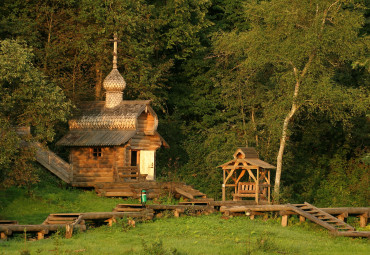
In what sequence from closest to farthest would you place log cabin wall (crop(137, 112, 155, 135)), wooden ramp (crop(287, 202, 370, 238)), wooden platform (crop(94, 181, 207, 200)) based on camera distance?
wooden ramp (crop(287, 202, 370, 238)) < wooden platform (crop(94, 181, 207, 200)) < log cabin wall (crop(137, 112, 155, 135))

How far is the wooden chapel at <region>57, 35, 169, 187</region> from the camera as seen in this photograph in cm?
3841

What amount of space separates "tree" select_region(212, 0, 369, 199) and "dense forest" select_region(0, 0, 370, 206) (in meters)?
0.07

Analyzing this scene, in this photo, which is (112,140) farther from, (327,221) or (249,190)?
(327,221)

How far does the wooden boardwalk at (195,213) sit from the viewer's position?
26000 mm

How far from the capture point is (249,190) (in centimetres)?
3528

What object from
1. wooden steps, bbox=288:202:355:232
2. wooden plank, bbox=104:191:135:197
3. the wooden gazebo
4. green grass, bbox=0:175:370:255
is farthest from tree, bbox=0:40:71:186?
wooden steps, bbox=288:202:355:232

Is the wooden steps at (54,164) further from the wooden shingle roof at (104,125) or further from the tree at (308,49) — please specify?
the tree at (308,49)

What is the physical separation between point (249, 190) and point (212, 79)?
1126 cm

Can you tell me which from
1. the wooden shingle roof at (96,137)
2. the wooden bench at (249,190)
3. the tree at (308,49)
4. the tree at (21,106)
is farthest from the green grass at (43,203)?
the tree at (308,49)

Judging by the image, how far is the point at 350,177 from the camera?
47531 millimetres

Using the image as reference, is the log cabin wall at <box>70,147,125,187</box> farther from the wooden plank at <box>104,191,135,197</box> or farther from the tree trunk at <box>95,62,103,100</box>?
the tree trunk at <box>95,62,103,100</box>

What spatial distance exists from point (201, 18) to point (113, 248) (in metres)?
27.6

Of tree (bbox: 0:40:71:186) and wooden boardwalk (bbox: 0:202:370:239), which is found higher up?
tree (bbox: 0:40:71:186)

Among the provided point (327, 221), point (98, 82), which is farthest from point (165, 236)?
point (98, 82)
